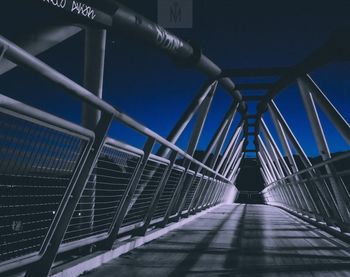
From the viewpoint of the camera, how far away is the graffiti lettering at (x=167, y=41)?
10320 millimetres

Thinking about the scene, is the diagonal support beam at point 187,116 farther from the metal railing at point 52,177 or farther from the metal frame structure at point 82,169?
the metal railing at point 52,177

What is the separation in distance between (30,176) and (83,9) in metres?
4.01

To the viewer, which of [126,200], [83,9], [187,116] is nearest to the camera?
[126,200]

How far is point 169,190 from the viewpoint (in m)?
7.96

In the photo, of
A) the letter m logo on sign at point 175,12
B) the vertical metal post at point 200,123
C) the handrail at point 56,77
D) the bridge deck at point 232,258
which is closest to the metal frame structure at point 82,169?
the handrail at point 56,77

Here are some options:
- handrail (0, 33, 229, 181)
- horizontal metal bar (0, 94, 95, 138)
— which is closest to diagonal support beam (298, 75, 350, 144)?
handrail (0, 33, 229, 181)

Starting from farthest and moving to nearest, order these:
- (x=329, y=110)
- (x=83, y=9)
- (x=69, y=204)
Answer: (x=329, y=110) < (x=83, y=9) < (x=69, y=204)

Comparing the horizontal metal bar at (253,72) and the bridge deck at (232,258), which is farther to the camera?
the horizontal metal bar at (253,72)

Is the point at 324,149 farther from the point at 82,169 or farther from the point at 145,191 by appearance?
the point at 82,169

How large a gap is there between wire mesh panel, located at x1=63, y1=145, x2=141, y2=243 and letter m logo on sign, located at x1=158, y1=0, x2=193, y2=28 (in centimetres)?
445

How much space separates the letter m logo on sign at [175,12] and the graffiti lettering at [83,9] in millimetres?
2379

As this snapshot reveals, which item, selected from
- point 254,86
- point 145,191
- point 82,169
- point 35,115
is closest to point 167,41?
point 145,191

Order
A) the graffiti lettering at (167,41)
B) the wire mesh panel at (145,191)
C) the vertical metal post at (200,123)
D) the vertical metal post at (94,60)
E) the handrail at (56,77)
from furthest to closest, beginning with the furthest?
the vertical metal post at (200,123), the graffiti lettering at (167,41), the vertical metal post at (94,60), the wire mesh panel at (145,191), the handrail at (56,77)

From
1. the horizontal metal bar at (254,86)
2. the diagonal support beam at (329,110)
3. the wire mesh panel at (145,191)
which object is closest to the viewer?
the wire mesh panel at (145,191)
